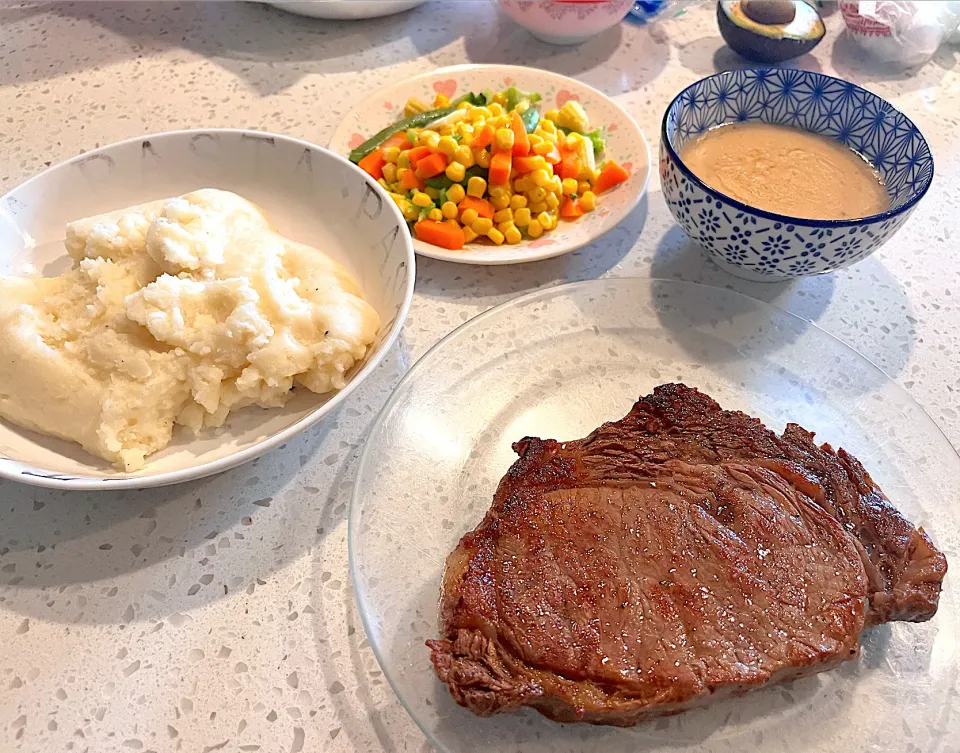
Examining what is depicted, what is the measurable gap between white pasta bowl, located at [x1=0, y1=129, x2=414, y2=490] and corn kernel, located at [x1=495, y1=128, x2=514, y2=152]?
2.00 feet

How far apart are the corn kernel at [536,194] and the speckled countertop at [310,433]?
0.26 m

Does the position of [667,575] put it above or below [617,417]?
above

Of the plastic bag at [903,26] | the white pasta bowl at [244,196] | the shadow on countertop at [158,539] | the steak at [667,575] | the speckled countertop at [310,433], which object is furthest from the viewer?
the plastic bag at [903,26]

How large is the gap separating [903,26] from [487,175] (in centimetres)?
260

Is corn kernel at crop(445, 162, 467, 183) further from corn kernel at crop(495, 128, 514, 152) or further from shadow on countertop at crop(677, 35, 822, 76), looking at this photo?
shadow on countertop at crop(677, 35, 822, 76)

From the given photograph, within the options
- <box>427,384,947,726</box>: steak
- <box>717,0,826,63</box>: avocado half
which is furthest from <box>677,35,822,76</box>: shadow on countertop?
<box>427,384,947,726</box>: steak

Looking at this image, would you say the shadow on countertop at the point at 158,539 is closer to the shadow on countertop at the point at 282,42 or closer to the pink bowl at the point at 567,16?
the shadow on countertop at the point at 282,42

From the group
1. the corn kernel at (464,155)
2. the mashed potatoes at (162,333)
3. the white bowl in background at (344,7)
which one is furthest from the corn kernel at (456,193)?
the white bowl in background at (344,7)

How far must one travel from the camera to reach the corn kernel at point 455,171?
114 inches

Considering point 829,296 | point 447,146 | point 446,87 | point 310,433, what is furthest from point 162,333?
point 829,296

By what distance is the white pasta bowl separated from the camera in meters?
2.12

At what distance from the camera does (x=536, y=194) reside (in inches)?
113

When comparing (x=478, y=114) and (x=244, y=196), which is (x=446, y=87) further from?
(x=244, y=196)

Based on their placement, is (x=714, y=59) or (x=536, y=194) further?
(x=714, y=59)
